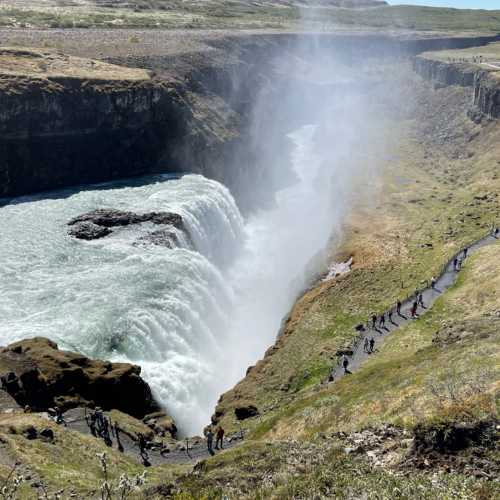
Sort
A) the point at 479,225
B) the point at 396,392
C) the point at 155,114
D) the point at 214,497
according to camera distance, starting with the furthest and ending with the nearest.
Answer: the point at 155,114, the point at 479,225, the point at 396,392, the point at 214,497

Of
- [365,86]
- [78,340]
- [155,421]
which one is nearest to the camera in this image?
[155,421]

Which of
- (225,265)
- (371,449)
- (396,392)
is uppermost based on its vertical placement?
(371,449)

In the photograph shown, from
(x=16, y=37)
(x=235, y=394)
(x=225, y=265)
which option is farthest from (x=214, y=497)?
(x=16, y=37)

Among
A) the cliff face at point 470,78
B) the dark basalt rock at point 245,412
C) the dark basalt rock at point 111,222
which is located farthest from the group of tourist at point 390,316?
the cliff face at point 470,78

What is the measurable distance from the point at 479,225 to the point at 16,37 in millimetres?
85107

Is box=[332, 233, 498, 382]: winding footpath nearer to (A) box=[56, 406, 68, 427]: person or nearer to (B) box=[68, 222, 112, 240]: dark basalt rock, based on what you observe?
(A) box=[56, 406, 68, 427]: person

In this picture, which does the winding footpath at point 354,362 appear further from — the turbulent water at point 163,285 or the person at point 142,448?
the turbulent water at point 163,285

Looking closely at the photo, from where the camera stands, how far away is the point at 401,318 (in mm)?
49000

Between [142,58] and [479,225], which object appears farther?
[142,58]

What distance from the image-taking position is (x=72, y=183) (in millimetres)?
74750

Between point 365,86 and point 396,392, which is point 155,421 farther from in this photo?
point 365,86

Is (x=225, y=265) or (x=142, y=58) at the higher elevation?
(x=142, y=58)

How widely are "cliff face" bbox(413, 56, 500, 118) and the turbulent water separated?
4799cm

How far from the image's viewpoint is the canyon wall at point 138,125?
232ft
